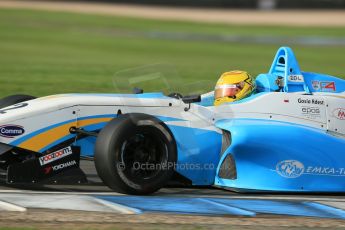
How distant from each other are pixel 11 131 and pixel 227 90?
237 cm

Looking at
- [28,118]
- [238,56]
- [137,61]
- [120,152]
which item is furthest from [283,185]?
[238,56]

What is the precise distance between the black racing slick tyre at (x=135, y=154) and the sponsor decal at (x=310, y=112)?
158cm

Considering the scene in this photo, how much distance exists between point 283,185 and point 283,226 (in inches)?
59.4

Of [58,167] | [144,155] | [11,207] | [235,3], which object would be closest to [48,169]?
[58,167]

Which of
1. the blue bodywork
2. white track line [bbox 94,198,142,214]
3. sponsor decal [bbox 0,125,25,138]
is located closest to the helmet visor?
the blue bodywork

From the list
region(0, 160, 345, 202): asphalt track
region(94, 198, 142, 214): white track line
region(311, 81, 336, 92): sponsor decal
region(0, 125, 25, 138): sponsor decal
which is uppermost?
region(311, 81, 336, 92): sponsor decal

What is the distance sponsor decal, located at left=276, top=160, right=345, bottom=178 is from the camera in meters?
7.66

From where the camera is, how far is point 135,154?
7086mm

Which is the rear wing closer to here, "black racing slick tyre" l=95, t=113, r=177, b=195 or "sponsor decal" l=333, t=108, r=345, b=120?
"sponsor decal" l=333, t=108, r=345, b=120

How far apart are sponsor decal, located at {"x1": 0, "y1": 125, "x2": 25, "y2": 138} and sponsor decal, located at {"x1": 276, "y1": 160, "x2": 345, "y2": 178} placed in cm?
260

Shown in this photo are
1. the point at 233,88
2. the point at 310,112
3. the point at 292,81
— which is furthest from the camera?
the point at 292,81

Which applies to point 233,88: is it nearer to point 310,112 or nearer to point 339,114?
point 310,112

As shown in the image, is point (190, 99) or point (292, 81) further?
point (292, 81)

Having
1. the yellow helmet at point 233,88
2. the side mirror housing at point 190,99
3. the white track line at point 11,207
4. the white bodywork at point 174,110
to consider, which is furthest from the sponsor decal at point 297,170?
the white track line at point 11,207
